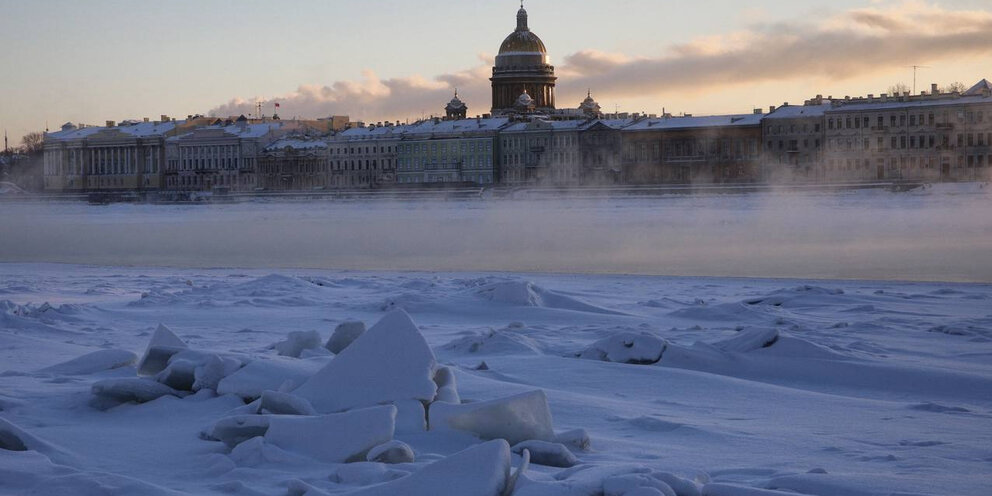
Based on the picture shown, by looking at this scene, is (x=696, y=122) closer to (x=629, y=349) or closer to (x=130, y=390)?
(x=629, y=349)

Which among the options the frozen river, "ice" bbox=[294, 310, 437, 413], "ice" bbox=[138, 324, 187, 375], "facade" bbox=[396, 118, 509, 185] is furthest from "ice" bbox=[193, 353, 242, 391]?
"facade" bbox=[396, 118, 509, 185]

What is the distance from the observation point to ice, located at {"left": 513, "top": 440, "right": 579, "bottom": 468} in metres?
→ 4.66

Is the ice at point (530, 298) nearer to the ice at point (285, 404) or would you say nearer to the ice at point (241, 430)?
the ice at point (285, 404)

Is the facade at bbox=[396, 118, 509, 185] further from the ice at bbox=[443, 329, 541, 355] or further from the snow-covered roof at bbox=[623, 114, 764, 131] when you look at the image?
the ice at bbox=[443, 329, 541, 355]

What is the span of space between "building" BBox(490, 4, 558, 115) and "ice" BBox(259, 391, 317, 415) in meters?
97.6

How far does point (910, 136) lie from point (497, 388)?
73.8 m

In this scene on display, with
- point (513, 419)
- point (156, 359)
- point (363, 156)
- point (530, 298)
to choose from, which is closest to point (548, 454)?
point (513, 419)

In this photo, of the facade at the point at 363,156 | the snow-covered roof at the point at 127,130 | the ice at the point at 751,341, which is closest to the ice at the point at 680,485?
the ice at the point at 751,341

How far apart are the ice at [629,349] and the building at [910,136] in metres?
68.5

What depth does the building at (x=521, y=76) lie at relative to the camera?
102875mm

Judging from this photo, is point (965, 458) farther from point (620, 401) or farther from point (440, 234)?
point (440, 234)

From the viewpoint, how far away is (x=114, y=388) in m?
5.64

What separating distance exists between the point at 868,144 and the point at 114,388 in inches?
2957

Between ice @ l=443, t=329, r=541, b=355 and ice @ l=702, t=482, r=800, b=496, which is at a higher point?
ice @ l=702, t=482, r=800, b=496
